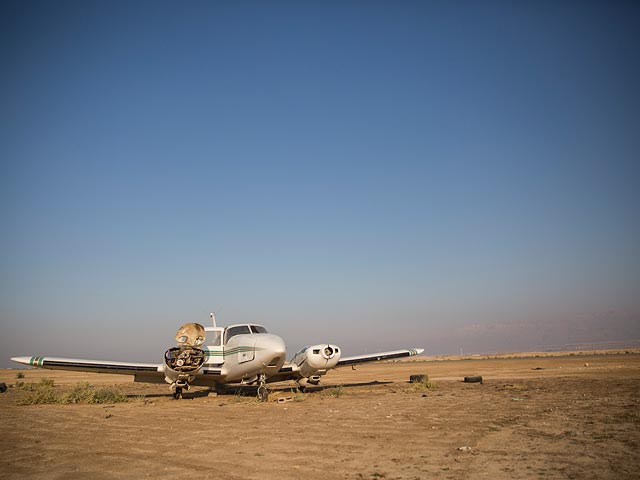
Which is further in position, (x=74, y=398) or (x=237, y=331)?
(x=237, y=331)

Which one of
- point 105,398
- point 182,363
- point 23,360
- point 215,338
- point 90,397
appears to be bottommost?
point 105,398

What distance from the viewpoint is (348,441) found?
8609mm

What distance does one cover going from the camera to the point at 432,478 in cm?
588

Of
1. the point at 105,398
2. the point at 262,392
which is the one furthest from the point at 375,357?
the point at 105,398

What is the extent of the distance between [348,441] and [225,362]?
12.6 metres

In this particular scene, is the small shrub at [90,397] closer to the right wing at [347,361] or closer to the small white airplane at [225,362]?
the small white airplane at [225,362]

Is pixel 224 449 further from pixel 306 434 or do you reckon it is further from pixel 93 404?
pixel 93 404

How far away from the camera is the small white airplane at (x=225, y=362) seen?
61.6 ft

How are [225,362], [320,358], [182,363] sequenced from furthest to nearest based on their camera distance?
1. [225,362]
2. [320,358]
3. [182,363]

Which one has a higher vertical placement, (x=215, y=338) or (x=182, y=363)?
(x=215, y=338)

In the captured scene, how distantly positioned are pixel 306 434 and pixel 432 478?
4.15 m

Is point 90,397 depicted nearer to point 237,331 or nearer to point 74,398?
point 74,398

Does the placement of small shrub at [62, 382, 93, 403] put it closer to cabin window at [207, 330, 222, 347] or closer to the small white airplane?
the small white airplane

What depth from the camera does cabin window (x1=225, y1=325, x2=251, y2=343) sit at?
20.8 metres
